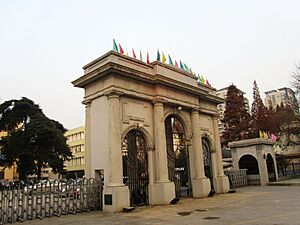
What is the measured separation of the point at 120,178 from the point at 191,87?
22.8ft

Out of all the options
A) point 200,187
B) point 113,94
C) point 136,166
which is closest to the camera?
point 113,94

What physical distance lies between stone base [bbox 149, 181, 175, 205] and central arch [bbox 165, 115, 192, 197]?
235cm

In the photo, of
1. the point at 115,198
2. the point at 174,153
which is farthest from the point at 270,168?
the point at 115,198

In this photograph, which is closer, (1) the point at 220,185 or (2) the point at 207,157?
(1) the point at 220,185

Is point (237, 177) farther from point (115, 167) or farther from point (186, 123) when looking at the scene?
point (115, 167)

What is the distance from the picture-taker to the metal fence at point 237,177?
2124 cm

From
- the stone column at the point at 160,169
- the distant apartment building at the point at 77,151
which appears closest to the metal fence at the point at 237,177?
the stone column at the point at 160,169

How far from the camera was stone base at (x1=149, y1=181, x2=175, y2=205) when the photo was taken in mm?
12930

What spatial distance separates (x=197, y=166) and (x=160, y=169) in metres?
3.29

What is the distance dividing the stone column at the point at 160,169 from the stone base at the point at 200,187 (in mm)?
2541

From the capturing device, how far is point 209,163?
18.3m

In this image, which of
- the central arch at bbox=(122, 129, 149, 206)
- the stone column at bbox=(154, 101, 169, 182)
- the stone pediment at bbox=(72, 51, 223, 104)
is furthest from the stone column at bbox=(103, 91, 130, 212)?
the stone column at bbox=(154, 101, 169, 182)

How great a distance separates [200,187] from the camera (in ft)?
50.6

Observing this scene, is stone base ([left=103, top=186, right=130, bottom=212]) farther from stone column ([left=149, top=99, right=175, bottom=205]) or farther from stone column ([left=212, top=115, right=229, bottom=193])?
stone column ([left=212, top=115, right=229, bottom=193])
